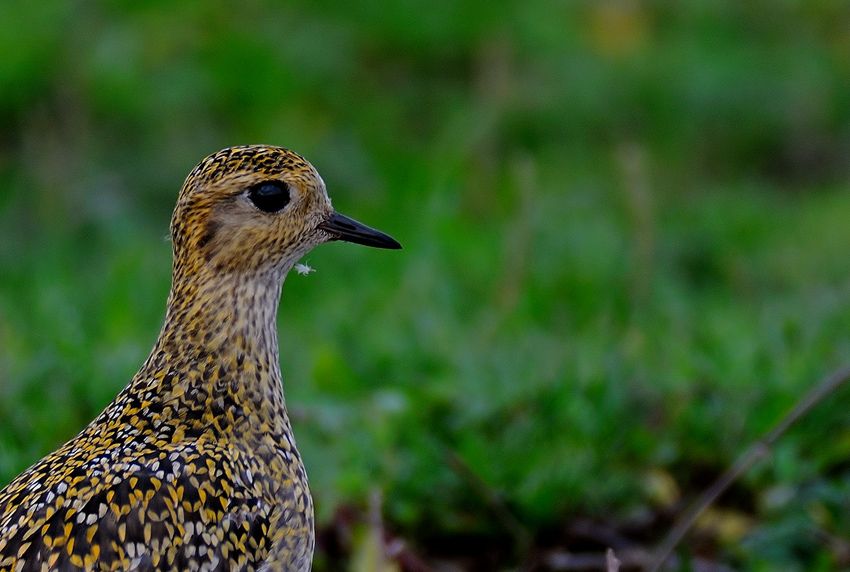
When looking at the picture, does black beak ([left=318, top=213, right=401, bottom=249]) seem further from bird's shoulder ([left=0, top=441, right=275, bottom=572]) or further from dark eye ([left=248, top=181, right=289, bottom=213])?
bird's shoulder ([left=0, top=441, right=275, bottom=572])

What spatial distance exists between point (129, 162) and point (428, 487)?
428 cm

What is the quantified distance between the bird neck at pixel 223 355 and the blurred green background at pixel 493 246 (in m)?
0.99

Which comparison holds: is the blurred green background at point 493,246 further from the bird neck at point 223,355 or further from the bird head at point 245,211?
the bird head at point 245,211

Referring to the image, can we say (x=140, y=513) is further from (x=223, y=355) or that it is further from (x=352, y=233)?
(x=352, y=233)

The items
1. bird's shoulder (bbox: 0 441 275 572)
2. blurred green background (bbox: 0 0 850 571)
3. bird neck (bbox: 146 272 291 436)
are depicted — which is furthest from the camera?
blurred green background (bbox: 0 0 850 571)

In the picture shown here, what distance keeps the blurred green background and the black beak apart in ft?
3.55

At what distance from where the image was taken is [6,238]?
7.63 m

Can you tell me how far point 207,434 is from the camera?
11.1ft

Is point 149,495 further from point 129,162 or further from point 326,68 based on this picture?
point 326,68

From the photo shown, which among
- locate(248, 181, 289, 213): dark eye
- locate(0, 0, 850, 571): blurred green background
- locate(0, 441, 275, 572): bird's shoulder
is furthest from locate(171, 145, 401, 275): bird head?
locate(0, 0, 850, 571): blurred green background

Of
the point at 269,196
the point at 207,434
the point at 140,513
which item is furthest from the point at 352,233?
the point at 140,513

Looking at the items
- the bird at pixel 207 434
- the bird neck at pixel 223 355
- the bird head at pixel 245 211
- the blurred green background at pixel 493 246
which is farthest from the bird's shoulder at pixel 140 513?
the blurred green background at pixel 493 246

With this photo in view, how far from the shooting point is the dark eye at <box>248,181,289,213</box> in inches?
139

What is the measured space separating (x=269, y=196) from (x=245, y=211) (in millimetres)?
75
